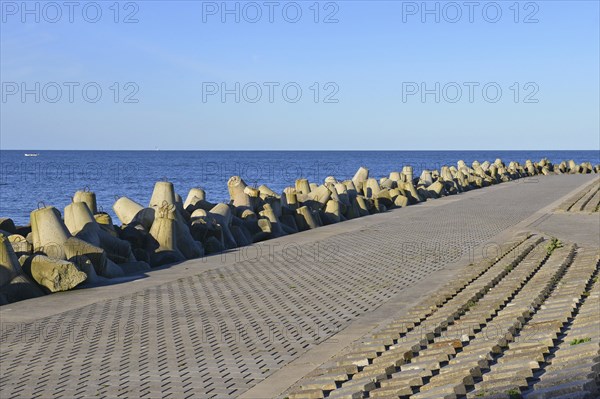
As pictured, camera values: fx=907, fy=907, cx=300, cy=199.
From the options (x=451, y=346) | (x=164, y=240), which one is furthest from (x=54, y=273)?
(x=451, y=346)

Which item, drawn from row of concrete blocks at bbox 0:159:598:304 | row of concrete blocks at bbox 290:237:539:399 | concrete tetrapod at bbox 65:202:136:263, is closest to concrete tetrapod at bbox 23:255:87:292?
row of concrete blocks at bbox 0:159:598:304

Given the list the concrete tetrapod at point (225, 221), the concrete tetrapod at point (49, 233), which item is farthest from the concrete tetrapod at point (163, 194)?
the concrete tetrapod at point (49, 233)

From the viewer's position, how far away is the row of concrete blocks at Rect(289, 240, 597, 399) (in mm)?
5863

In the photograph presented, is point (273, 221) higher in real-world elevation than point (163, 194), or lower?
lower

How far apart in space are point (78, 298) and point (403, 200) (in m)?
17.0

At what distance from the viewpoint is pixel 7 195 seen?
158ft

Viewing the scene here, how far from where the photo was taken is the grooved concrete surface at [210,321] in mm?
6461

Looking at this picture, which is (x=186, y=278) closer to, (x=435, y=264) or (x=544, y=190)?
(x=435, y=264)

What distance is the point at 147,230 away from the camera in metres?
14.4

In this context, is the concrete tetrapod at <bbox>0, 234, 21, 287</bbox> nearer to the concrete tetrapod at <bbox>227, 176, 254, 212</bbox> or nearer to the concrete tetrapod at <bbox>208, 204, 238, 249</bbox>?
the concrete tetrapod at <bbox>208, 204, 238, 249</bbox>

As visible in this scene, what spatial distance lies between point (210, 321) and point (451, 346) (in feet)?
8.45

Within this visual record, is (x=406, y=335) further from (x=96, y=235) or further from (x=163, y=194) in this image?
(x=163, y=194)

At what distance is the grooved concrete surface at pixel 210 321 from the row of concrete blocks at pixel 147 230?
55 cm

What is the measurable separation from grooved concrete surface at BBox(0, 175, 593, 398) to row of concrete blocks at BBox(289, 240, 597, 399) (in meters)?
0.61
